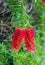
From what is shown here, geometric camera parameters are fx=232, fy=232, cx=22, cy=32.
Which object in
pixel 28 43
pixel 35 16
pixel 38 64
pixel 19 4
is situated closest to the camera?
pixel 28 43

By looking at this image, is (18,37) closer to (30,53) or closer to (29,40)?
(29,40)

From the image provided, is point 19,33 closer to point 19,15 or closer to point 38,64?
point 19,15

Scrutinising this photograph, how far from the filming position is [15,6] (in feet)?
4.27

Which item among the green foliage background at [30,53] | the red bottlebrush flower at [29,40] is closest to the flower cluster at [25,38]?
the red bottlebrush flower at [29,40]

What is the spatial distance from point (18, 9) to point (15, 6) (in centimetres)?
4

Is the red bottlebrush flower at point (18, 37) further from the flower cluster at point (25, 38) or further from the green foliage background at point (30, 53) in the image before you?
the green foliage background at point (30, 53)

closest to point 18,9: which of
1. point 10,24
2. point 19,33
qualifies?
point 10,24

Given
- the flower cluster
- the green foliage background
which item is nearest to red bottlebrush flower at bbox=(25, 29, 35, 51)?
the flower cluster

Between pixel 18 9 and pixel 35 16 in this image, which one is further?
pixel 35 16

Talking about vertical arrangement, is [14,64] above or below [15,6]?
below

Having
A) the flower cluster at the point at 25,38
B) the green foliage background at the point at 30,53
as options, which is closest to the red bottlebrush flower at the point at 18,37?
the flower cluster at the point at 25,38

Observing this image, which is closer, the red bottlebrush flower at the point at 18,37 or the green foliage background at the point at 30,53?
the red bottlebrush flower at the point at 18,37

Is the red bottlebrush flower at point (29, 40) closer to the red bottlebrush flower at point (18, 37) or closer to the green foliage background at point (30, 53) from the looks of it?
the red bottlebrush flower at point (18, 37)

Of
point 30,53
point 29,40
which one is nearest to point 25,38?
point 29,40
